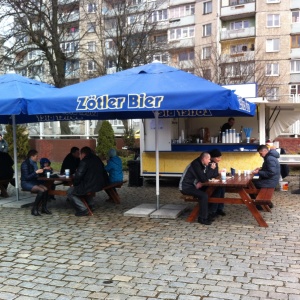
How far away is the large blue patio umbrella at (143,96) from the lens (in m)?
6.12

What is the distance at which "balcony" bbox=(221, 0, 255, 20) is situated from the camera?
39.3 metres

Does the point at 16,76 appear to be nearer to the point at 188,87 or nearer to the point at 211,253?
the point at 188,87

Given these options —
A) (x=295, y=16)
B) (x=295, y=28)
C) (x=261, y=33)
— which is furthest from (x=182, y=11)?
(x=295, y=28)

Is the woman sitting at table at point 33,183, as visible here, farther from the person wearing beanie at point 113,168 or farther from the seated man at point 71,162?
the person wearing beanie at point 113,168

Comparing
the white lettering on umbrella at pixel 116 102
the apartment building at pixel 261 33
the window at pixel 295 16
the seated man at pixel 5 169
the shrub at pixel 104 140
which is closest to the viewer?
the white lettering on umbrella at pixel 116 102

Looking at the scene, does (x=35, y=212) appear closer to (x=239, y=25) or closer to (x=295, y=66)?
(x=295, y=66)

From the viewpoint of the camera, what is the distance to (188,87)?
639 cm

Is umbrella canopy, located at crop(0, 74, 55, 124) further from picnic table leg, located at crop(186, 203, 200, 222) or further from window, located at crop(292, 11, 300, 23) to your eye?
window, located at crop(292, 11, 300, 23)

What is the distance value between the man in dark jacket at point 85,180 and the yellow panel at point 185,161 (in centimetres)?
390

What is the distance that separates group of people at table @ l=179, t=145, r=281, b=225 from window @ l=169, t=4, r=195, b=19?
38.6 meters

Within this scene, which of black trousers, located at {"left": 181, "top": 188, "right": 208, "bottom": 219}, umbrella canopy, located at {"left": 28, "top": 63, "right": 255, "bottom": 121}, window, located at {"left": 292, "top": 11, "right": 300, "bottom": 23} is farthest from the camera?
window, located at {"left": 292, "top": 11, "right": 300, "bottom": 23}

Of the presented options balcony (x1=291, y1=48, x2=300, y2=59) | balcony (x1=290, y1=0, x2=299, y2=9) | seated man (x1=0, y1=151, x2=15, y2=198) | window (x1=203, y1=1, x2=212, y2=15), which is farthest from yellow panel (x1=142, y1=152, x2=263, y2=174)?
window (x1=203, y1=1, x2=212, y2=15)

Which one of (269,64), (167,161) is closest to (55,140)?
(167,161)

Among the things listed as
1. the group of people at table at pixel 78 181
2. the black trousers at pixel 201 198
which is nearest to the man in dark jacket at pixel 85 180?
the group of people at table at pixel 78 181
